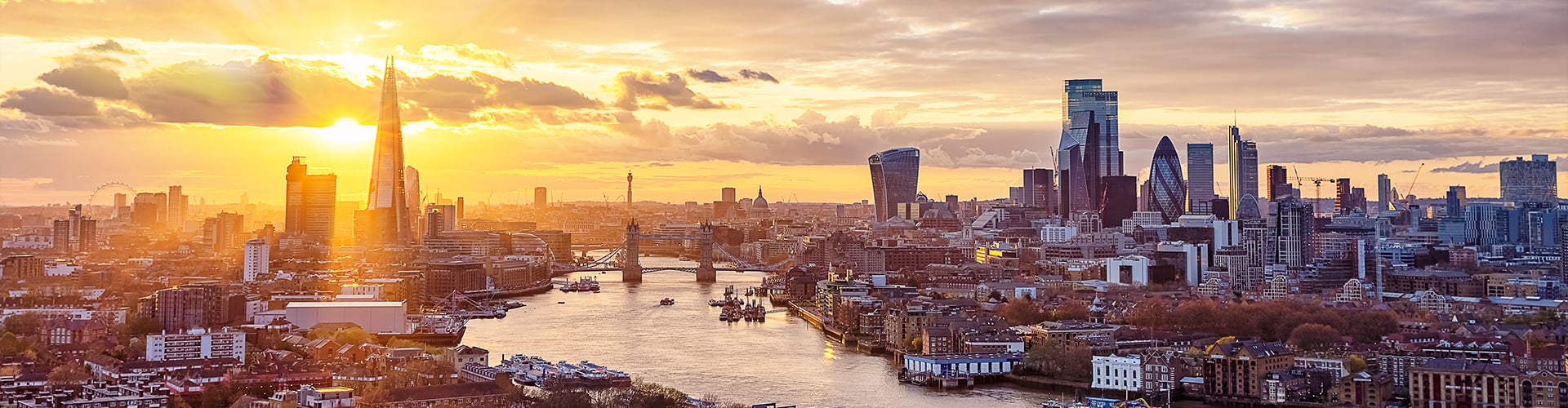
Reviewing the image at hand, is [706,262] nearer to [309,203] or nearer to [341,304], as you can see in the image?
[309,203]

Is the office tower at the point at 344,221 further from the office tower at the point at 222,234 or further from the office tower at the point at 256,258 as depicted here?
the office tower at the point at 256,258

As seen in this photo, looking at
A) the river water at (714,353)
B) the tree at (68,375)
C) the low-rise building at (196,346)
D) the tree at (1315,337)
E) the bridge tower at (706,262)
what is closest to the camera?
the tree at (68,375)

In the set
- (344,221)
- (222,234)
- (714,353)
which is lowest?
(714,353)

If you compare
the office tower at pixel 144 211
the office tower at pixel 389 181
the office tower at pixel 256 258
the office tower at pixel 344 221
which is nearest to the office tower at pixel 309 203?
the office tower at pixel 344 221

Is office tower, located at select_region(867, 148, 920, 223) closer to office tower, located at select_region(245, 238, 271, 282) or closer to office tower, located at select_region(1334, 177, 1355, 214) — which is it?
office tower, located at select_region(1334, 177, 1355, 214)

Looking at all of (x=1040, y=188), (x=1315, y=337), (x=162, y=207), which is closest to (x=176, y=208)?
(x=162, y=207)

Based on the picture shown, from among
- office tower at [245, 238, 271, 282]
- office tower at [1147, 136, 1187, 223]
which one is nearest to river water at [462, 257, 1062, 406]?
office tower at [245, 238, 271, 282]

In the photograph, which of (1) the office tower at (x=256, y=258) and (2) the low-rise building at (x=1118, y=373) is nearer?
(2) the low-rise building at (x=1118, y=373)
